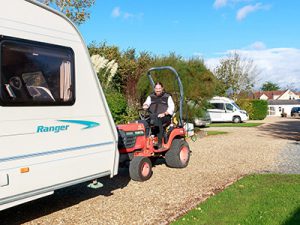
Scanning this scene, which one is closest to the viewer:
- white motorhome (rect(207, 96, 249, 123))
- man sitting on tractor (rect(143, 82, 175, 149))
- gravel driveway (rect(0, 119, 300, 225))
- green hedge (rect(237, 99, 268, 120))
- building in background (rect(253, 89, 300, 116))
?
gravel driveway (rect(0, 119, 300, 225))

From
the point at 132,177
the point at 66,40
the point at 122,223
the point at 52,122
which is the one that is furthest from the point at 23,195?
the point at 132,177

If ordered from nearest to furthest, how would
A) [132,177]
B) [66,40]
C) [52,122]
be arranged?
[52,122] < [66,40] < [132,177]

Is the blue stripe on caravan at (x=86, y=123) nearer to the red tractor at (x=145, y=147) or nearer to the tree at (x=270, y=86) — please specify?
the red tractor at (x=145, y=147)

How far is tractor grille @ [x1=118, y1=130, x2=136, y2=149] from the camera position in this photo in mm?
7941

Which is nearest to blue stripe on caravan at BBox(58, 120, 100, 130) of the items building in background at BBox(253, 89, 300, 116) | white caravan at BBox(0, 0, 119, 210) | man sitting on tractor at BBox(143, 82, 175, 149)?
white caravan at BBox(0, 0, 119, 210)

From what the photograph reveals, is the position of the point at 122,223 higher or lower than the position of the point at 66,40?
lower

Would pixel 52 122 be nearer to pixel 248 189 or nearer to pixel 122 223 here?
pixel 122 223

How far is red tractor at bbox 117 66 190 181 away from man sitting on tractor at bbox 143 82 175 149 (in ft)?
0.56

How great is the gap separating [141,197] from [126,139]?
4.53ft

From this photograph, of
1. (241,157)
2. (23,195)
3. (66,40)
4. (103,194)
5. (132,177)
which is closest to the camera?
(23,195)

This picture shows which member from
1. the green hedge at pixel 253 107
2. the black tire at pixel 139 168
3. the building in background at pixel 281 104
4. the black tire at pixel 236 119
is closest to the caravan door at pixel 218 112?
the black tire at pixel 236 119

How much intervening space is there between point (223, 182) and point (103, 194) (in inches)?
104

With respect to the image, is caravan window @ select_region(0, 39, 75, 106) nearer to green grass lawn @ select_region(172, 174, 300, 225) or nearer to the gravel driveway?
the gravel driveway

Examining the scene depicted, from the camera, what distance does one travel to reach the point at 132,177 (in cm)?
802
